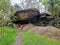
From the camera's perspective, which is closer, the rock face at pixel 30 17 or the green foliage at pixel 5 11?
the green foliage at pixel 5 11

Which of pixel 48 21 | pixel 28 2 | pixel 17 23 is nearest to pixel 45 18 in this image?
pixel 48 21

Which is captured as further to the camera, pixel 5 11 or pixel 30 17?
pixel 30 17

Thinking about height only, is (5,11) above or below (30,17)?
above

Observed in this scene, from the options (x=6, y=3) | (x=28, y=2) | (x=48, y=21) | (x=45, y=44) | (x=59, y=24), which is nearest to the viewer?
(x=45, y=44)

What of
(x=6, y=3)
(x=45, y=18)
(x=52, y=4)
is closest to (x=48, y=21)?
(x=45, y=18)

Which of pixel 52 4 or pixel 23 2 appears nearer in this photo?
pixel 52 4

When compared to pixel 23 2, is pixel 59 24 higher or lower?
lower

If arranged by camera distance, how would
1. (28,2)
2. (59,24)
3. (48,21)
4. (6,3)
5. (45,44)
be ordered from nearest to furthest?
1. (45,44)
2. (6,3)
3. (59,24)
4. (48,21)
5. (28,2)

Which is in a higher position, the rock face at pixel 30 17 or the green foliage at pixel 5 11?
the green foliage at pixel 5 11

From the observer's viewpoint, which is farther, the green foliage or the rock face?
the rock face

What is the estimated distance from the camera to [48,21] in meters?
28.3

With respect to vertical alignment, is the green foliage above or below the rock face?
above

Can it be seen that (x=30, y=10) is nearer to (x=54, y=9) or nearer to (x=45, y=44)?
(x=54, y=9)

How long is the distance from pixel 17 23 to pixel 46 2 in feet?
19.8
